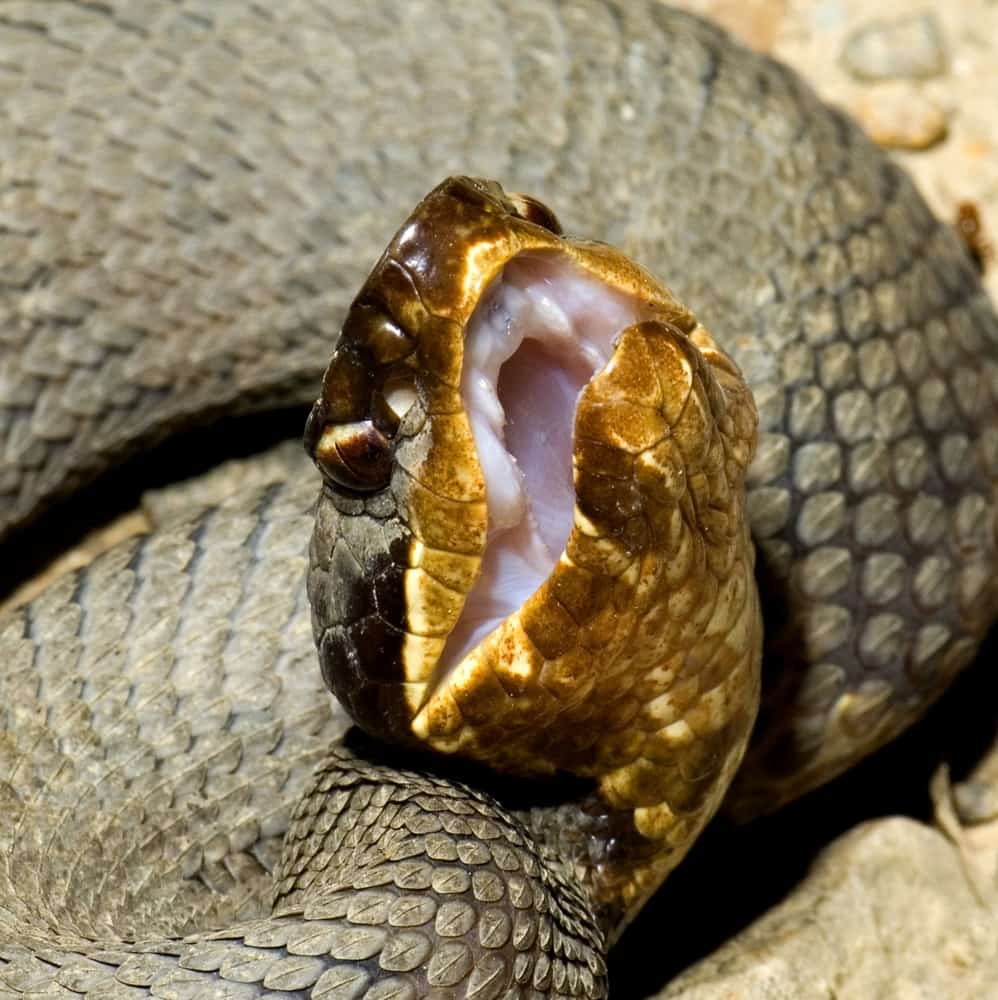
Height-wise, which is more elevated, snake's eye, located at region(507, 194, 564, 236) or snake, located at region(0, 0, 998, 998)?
snake's eye, located at region(507, 194, 564, 236)

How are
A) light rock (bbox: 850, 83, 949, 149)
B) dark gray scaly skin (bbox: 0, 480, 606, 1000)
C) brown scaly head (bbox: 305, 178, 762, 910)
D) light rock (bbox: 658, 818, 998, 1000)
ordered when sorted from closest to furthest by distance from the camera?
1. brown scaly head (bbox: 305, 178, 762, 910)
2. dark gray scaly skin (bbox: 0, 480, 606, 1000)
3. light rock (bbox: 658, 818, 998, 1000)
4. light rock (bbox: 850, 83, 949, 149)

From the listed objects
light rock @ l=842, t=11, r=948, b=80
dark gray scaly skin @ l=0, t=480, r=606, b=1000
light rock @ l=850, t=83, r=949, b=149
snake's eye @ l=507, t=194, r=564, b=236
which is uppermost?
snake's eye @ l=507, t=194, r=564, b=236

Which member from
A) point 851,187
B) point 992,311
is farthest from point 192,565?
point 992,311

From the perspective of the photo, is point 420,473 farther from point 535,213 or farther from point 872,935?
point 872,935

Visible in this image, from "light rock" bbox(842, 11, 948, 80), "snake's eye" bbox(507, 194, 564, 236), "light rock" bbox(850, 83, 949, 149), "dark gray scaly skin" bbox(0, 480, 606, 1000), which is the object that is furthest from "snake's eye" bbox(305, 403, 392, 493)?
"light rock" bbox(842, 11, 948, 80)

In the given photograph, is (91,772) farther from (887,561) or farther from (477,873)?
(887,561)

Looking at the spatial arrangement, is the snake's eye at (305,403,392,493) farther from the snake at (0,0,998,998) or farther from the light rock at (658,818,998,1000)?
the light rock at (658,818,998,1000)

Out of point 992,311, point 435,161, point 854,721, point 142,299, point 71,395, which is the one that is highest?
point 992,311

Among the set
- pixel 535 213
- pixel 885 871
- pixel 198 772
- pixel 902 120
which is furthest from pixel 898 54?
pixel 198 772
